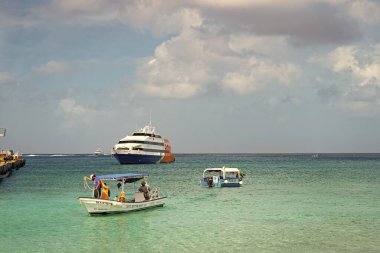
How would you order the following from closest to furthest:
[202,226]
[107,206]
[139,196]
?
[202,226], [107,206], [139,196]

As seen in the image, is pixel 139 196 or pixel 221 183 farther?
pixel 221 183

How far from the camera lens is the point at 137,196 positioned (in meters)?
32.6

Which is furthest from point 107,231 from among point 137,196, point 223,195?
point 223,195

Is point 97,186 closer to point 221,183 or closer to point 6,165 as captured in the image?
point 221,183

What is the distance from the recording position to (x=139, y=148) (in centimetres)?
11319

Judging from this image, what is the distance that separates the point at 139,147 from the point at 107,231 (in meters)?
88.9

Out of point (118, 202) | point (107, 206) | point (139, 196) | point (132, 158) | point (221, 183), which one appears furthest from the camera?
point (132, 158)

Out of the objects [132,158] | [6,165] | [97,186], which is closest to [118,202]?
[97,186]

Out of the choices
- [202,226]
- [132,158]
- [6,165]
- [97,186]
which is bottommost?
[202,226]

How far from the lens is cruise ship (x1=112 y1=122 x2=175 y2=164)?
11119cm

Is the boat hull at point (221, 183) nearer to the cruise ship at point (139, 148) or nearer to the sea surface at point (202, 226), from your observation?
the sea surface at point (202, 226)

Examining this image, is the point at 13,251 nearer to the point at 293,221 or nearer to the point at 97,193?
the point at 97,193

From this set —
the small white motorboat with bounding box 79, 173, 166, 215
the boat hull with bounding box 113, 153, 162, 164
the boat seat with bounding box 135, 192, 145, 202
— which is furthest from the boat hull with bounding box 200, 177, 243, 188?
the boat hull with bounding box 113, 153, 162, 164

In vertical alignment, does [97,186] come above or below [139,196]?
above
